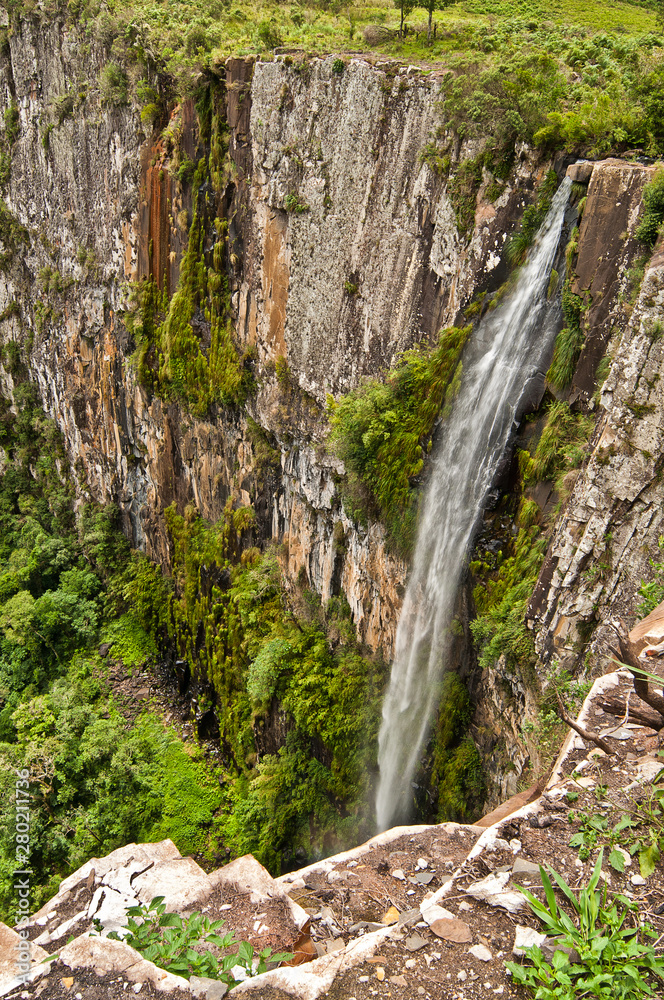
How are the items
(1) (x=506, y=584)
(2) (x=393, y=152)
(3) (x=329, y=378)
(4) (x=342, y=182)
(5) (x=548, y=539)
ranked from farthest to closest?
(3) (x=329, y=378)
(4) (x=342, y=182)
(2) (x=393, y=152)
(1) (x=506, y=584)
(5) (x=548, y=539)

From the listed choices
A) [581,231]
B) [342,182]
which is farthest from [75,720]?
[581,231]

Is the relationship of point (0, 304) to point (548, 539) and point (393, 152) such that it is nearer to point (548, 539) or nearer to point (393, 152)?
point (393, 152)

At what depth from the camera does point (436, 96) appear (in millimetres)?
8703

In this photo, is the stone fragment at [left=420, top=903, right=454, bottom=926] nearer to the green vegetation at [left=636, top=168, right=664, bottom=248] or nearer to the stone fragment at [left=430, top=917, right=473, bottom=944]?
the stone fragment at [left=430, top=917, right=473, bottom=944]

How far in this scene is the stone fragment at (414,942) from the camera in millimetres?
3766

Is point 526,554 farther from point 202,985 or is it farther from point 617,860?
point 202,985

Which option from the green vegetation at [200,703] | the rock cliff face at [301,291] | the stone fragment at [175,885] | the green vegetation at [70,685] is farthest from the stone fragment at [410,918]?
the green vegetation at [70,685]

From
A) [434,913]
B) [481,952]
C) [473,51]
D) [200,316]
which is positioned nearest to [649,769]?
[481,952]

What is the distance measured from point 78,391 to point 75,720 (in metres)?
9.78

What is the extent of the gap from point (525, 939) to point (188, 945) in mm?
2792

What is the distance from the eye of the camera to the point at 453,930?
381cm

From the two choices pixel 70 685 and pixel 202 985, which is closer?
pixel 202 985

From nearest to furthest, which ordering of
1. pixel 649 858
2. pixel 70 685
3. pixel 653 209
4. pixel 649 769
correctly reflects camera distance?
pixel 649 858
pixel 649 769
pixel 653 209
pixel 70 685

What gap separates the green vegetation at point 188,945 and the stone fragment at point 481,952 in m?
1.58
